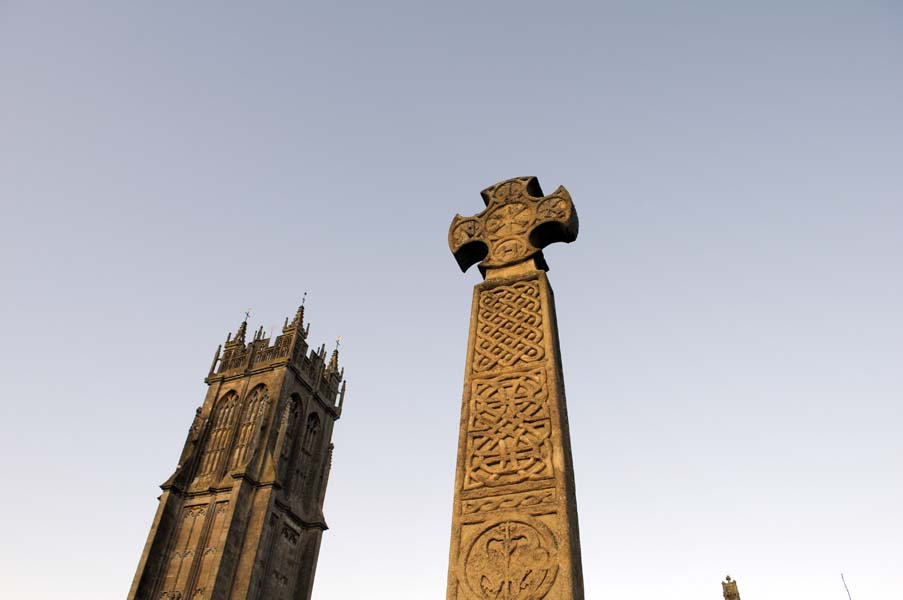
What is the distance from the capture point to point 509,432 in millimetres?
4641

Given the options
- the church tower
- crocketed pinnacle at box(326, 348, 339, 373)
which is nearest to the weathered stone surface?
the church tower

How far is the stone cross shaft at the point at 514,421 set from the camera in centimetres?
397

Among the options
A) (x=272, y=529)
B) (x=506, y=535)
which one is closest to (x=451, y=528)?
(x=506, y=535)

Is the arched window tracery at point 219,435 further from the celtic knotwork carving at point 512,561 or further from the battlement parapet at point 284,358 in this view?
the celtic knotwork carving at point 512,561

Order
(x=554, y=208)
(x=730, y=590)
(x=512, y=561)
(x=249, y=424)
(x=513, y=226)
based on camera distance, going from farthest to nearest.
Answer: (x=249, y=424) → (x=730, y=590) → (x=513, y=226) → (x=554, y=208) → (x=512, y=561)

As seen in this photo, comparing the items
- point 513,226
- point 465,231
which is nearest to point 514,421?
point 513,226

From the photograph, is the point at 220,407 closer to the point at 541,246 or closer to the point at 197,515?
the point at 197,515

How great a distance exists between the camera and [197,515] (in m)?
36.8

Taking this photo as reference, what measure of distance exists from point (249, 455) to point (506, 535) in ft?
123

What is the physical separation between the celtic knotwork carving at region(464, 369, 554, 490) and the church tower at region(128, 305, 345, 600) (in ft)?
109

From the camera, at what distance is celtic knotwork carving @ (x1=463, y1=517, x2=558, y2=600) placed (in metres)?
3.85

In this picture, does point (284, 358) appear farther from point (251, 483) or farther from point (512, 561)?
point (512, 561)

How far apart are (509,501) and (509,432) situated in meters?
0.53

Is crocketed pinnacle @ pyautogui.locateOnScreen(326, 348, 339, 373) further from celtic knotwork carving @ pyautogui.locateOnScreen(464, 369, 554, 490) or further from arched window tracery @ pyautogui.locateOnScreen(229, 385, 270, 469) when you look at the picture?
celtic knotwork carving @ pyautogui.locateOnScreen(464, 369, 554, 490)
